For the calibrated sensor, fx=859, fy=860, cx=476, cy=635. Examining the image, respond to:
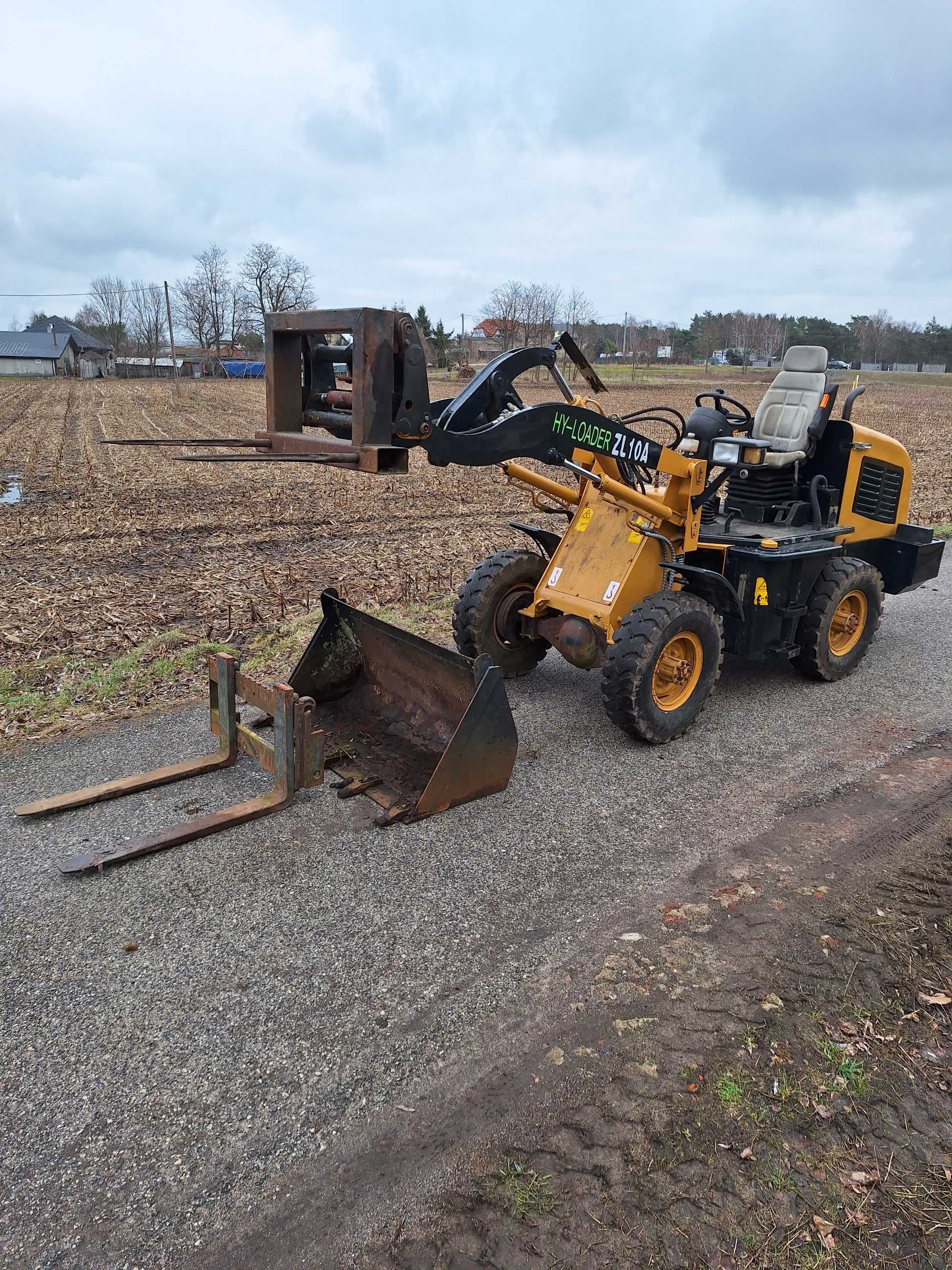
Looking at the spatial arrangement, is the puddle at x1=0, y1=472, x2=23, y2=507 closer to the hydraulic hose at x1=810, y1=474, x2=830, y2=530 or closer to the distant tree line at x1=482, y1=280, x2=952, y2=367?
the hydraulic hose at x1=810, y1=474, x2=830, y2=530

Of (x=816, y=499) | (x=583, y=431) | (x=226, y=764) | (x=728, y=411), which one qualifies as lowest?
(x=226, y=764)

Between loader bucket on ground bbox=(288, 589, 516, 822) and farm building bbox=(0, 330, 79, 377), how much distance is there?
81.0 m

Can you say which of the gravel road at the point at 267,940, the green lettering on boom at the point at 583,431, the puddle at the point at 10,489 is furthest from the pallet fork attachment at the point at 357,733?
the puddle at the point at 10,489

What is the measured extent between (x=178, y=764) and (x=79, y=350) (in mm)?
87873

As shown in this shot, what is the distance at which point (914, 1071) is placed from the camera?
289 cm

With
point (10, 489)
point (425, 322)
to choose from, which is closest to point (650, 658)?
point (10, 489)

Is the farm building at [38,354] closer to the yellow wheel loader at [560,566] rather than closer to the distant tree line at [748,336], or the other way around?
the distant tree line at [748,336]

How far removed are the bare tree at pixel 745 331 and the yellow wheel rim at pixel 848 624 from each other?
73.5 m

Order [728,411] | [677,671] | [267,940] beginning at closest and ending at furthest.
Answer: [267,940] < [677,671] < [728,411]

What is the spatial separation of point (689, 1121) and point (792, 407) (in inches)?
210

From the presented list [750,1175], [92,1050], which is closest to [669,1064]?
[750,1175]

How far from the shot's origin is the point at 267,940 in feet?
11.3

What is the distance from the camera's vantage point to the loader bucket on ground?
4250mm

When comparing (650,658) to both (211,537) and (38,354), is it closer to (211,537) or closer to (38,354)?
(211,537)
